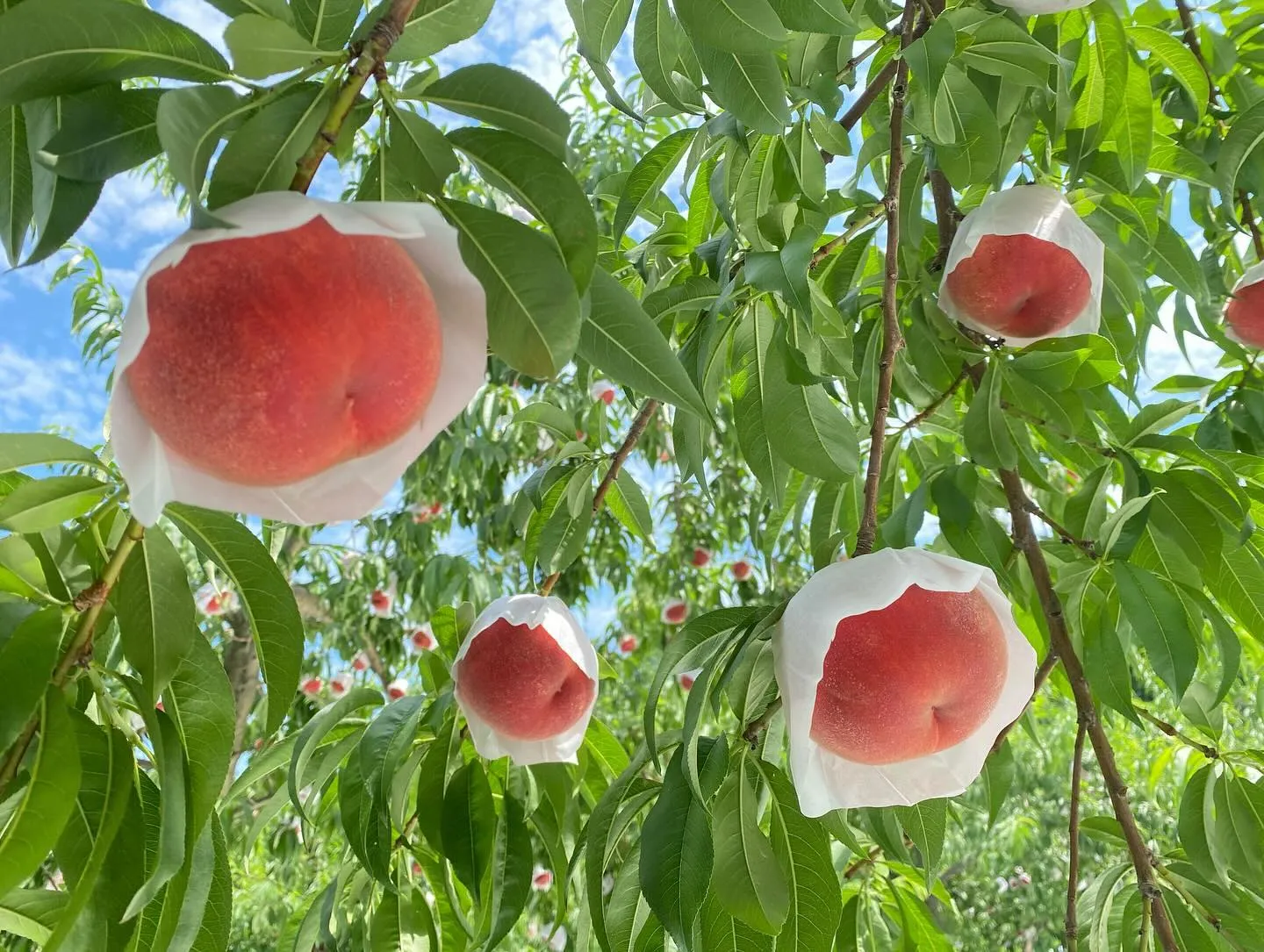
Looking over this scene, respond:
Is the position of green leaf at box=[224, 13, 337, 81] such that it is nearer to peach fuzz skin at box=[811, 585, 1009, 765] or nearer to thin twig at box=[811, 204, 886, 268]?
peach fuzz skin at box=[811, 585, 1009, 765]

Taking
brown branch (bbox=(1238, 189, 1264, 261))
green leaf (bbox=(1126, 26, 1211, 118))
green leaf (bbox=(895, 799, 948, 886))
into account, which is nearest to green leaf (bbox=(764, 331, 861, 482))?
green leaf (bbox=(895, 799, 948, 886))

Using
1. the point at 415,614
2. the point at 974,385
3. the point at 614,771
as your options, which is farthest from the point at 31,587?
the point at 415,614

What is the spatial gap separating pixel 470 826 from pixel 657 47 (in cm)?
54

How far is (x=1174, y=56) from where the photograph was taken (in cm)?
86

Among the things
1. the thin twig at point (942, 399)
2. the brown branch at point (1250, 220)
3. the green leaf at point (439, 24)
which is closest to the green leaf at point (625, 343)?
the green leaf at point (439, 24)

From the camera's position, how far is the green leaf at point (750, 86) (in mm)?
560

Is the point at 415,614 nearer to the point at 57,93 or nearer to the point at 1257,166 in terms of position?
the point at 1257,166

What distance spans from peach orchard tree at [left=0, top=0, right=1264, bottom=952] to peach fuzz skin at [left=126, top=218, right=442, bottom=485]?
14mm

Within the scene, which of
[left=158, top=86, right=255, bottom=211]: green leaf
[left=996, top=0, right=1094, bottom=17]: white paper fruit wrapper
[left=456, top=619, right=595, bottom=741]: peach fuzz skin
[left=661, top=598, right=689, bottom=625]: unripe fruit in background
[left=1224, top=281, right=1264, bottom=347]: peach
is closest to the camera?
[left=158, top=86, right=255, bottom=211]: green leaf

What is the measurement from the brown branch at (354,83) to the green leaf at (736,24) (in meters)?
0.16

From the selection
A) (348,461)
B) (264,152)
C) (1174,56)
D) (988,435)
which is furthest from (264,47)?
(1174,56)

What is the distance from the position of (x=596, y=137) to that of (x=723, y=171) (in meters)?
1.99

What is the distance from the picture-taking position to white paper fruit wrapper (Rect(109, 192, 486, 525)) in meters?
0.31

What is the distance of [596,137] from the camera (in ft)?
8.58
